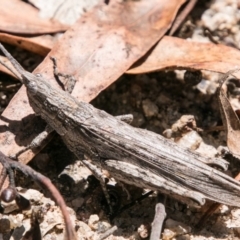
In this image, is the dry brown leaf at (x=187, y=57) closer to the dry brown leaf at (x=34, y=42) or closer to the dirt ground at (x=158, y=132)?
the dirt ground at (x=158, y=132)

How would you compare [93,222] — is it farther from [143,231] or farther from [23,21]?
→ [23,21]

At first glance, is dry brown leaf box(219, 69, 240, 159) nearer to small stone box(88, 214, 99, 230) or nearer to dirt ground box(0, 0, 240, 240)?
dirt ground box(0, 0, 240, 240)

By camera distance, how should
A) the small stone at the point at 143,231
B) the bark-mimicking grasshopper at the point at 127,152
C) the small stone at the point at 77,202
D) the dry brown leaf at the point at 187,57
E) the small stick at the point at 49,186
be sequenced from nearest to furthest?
1. the small stick at the point at 49,186
2. the bark-mimicking grasshopper at the point at 127,152
3. the small stone at the point at 143,231
4. the small stone at the point at 77,202
5. the dry brown leaf at the point at 187,57

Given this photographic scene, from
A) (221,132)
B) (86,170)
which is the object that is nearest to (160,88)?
(221,132)

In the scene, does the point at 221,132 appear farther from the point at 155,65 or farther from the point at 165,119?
the point at 155,65

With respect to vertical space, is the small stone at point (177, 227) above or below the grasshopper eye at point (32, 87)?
below

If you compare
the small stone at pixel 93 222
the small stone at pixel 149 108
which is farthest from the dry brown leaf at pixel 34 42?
the small stone at pixel 93 222
